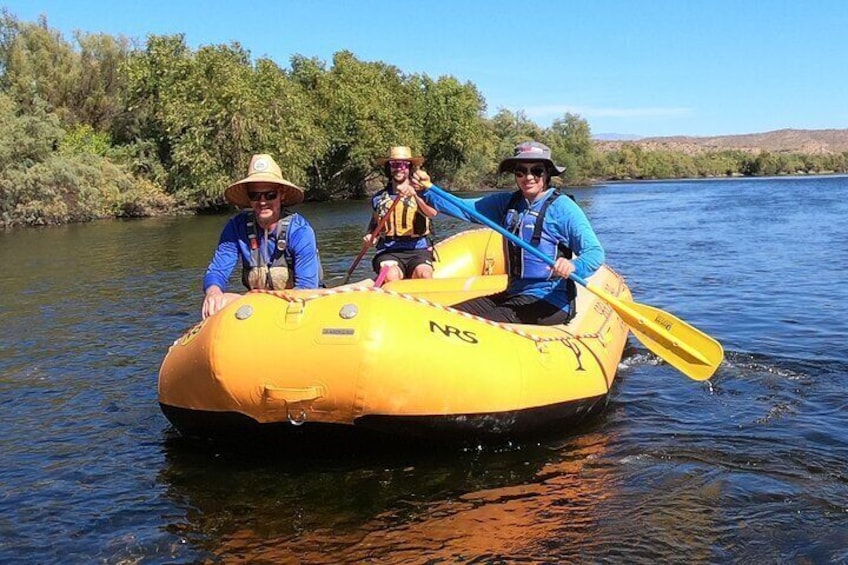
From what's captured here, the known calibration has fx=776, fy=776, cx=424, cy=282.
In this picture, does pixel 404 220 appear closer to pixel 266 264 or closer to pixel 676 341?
pixel 266 264

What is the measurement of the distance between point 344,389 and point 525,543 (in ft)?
3.83

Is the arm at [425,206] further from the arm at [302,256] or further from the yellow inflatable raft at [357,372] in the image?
the yellow inflatable raft at [357,372]

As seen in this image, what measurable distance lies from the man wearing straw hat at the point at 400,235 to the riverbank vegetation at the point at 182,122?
1979 cm

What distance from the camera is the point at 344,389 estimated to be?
4.00 meters

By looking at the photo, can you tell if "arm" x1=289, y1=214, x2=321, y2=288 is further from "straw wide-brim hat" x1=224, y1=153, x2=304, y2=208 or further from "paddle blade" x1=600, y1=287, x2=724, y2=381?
"paddle blade" x1=600, y1=287, x2=724, y2=381

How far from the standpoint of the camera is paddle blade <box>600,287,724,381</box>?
5254 mm

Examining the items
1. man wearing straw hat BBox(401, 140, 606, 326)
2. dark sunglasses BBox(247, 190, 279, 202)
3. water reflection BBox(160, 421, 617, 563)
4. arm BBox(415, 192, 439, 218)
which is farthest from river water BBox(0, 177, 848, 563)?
arm BBox(415, 192, 439, 218)

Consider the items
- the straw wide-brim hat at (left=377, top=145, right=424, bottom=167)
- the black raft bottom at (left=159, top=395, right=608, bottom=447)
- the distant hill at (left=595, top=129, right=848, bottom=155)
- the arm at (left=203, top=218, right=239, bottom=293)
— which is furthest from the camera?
the distant hill at (left=595, top=129, right=848, bottom=155)

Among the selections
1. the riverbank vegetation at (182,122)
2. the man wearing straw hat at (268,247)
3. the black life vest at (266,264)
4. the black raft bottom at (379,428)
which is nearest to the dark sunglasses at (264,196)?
the man wearing straw hat at (268,247)

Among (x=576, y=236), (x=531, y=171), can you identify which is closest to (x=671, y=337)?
(x=576, y=236)

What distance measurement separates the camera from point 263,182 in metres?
4.76

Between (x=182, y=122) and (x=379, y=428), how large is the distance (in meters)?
28.8

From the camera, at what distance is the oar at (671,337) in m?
5.23

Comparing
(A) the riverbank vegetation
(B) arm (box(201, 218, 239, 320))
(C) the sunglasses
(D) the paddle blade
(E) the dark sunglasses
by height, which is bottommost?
(D) the paddle blade
